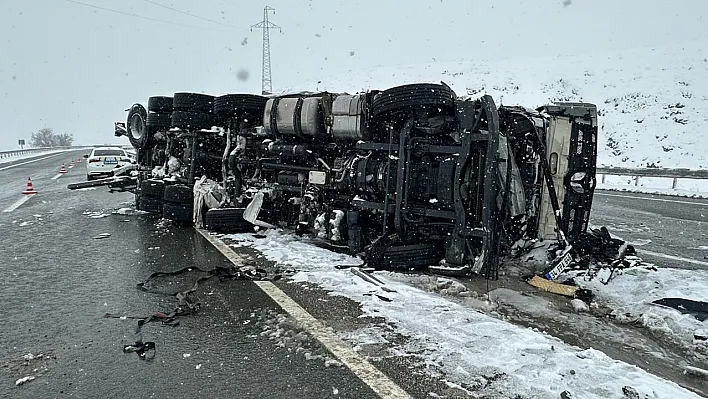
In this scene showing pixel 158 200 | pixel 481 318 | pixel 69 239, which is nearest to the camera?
pixel 481 318

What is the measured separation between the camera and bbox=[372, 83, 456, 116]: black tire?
612 cm

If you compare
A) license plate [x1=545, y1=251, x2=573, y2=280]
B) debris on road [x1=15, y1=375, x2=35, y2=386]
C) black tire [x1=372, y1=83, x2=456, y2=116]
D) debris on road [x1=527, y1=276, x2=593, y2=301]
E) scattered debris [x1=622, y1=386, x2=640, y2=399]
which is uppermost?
black tire [x1=372, y1=83, x2=456, y2=116]

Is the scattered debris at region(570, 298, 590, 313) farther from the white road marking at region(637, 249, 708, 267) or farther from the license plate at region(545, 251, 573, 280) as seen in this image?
the white road marking at region(637, 249, 708, 267)

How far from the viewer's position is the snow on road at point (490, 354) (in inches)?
131

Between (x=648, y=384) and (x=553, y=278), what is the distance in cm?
263

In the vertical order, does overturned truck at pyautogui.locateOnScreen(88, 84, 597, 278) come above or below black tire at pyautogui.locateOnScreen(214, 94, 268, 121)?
below

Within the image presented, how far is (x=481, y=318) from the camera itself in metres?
4.52

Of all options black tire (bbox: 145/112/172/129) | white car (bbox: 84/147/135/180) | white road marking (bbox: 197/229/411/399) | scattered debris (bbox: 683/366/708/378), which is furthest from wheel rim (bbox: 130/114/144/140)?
scattered debris (bbox: 683/366/708/378)

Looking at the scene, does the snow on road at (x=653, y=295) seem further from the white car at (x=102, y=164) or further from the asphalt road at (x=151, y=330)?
the white car at (x=102, y=164)

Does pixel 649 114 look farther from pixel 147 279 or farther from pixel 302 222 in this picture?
pixel 147 279

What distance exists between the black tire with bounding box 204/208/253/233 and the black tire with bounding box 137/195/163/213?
2.08 metres

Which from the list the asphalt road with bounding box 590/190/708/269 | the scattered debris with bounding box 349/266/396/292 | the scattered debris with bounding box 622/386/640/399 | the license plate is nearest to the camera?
the scattered debris with bounding box 622/386/640/399

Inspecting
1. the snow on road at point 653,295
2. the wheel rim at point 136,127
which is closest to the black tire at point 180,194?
the wheel rim at point 136,127

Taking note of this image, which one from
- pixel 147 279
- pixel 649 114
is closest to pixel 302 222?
pixel 147 279
